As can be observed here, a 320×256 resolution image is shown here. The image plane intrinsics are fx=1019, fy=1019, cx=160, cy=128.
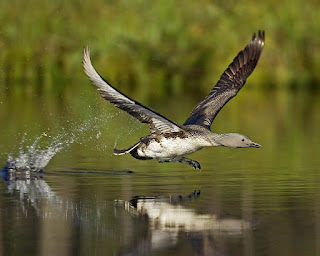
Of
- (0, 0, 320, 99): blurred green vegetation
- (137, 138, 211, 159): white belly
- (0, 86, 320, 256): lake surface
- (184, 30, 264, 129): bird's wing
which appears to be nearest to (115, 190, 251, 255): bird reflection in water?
(0, 86, 320, 256): lake surface

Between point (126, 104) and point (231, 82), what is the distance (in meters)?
3.29

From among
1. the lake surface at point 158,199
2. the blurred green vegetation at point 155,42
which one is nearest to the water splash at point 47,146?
the lake surface at point 158,199

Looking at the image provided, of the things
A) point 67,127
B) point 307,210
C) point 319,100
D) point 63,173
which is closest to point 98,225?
point 307,210

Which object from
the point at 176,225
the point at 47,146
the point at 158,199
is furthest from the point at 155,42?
the point at 176,225

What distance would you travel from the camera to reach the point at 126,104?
11891 mm

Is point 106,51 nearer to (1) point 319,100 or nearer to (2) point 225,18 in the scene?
(2) point 225,18

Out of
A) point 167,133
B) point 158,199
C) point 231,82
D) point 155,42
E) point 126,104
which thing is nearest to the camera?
point 158,199

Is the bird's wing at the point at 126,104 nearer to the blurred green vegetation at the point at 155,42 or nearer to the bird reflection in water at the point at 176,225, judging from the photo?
the bird reflection in water at the point at 176,225

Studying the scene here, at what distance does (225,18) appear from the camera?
127 feet

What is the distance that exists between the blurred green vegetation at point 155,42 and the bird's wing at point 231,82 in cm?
2071

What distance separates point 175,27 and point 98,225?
28.6 m

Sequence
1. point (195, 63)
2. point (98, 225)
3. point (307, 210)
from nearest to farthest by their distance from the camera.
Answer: point (98, 225), point (307, 210), point (195, 63)

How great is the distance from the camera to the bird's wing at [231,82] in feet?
45.8

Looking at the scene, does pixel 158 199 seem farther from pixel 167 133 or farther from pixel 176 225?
pixel 176 225
